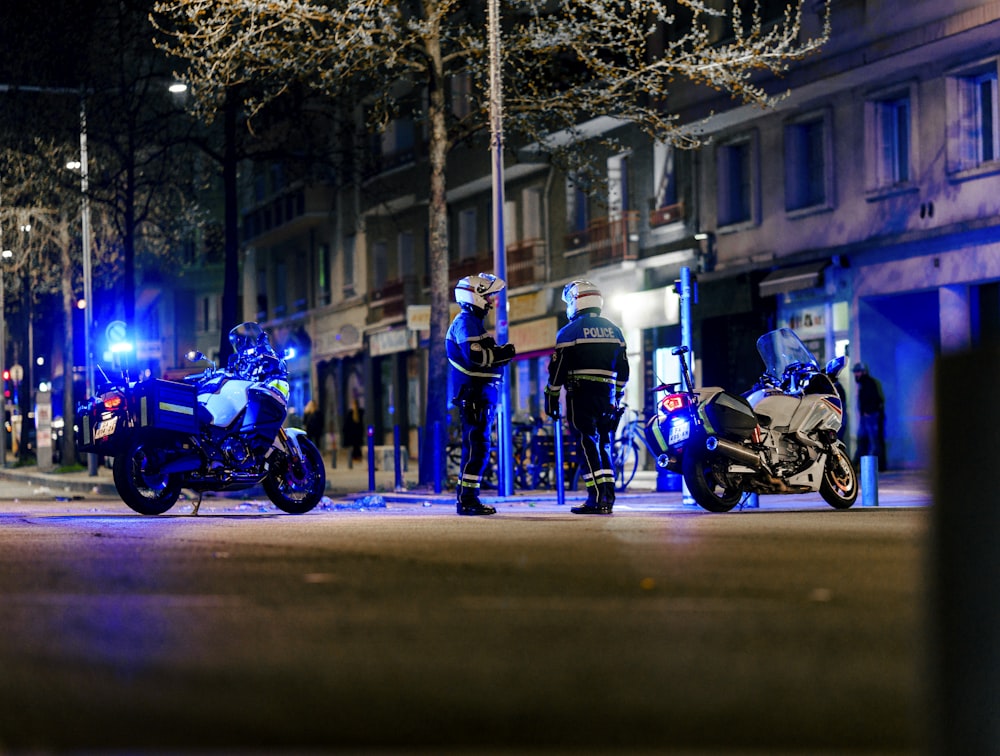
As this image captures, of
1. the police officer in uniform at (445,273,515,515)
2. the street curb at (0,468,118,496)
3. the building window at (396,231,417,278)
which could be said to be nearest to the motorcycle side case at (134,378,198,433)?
the police officer in uniform at (445,273,515,515)

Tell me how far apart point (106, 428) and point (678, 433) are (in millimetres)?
4920

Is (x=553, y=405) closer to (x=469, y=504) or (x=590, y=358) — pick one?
(x=590, y=358)

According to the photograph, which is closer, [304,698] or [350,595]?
[304,698]

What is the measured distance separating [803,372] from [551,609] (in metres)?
9.57

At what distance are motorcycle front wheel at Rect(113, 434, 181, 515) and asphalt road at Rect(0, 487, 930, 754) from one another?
5.97m

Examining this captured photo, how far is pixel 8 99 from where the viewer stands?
40.3 metres

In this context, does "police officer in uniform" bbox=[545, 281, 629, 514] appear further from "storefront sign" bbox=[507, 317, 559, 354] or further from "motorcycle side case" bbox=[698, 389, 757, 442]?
"storefront sign" bbox=[507, 317, 559, 354]

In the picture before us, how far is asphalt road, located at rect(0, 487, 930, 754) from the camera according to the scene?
14.9ft

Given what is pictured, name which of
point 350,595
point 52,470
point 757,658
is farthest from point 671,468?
point 52,470

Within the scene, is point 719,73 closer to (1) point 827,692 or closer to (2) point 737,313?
(2) point 737,313

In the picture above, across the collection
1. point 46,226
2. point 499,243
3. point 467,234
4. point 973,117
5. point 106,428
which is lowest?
point 106,428

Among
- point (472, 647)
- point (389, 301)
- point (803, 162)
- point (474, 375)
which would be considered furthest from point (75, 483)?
point (472, 647)

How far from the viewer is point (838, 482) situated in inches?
628

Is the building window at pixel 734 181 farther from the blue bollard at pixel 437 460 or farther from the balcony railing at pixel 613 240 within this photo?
the blue bollard at pixel 437 460
